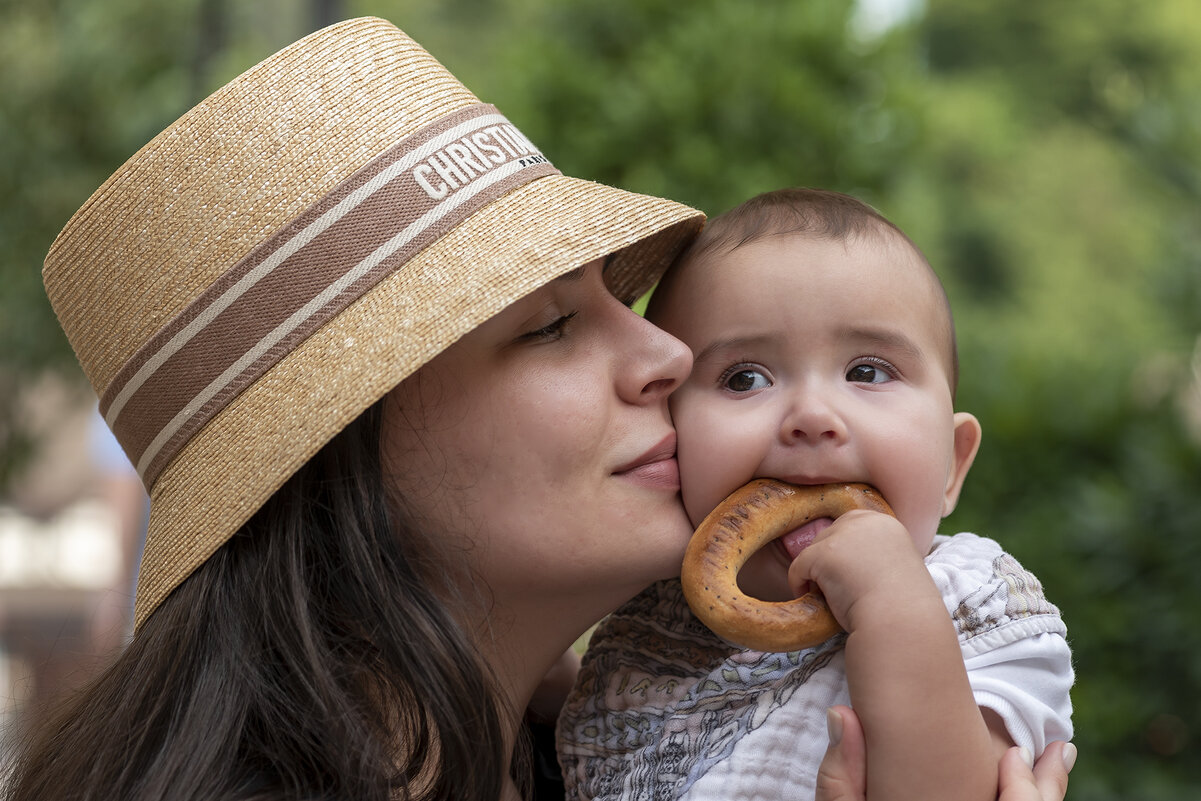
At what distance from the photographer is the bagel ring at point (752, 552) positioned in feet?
5.74

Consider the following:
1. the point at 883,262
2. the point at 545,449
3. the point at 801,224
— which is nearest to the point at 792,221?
the point at 801,224

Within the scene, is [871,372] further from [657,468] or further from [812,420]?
[657,468]

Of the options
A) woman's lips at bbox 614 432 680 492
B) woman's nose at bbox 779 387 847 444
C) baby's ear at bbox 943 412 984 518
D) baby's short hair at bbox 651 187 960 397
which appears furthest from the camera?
baby's ear at bbox 943 412 984 518

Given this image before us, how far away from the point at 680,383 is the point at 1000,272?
16.0 metres

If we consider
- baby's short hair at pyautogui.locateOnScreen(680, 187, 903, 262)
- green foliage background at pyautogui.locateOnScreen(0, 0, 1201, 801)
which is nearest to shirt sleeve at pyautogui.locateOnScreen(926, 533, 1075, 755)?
baby's short hair at pyautogui.locateOnScreen(680, 187, 903, 262)

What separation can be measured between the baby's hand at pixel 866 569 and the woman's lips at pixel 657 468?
0.30 meters

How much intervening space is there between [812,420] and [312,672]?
0.87m

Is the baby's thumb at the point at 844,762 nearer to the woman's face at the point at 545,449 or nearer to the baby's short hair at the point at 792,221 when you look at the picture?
the woman's face at the point at 545,449

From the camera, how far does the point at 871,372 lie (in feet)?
6.47

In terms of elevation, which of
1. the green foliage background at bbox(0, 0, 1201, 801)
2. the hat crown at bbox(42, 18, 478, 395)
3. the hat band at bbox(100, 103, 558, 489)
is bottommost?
the green foliage background at bbox(0, 0, 1201, 801)

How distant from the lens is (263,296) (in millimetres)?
1809

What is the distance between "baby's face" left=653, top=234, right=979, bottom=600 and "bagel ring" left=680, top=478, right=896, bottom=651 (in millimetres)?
38

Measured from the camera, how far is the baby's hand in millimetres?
1660

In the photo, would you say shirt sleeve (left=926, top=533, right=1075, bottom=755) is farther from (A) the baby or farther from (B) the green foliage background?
(B) the green foliage background
